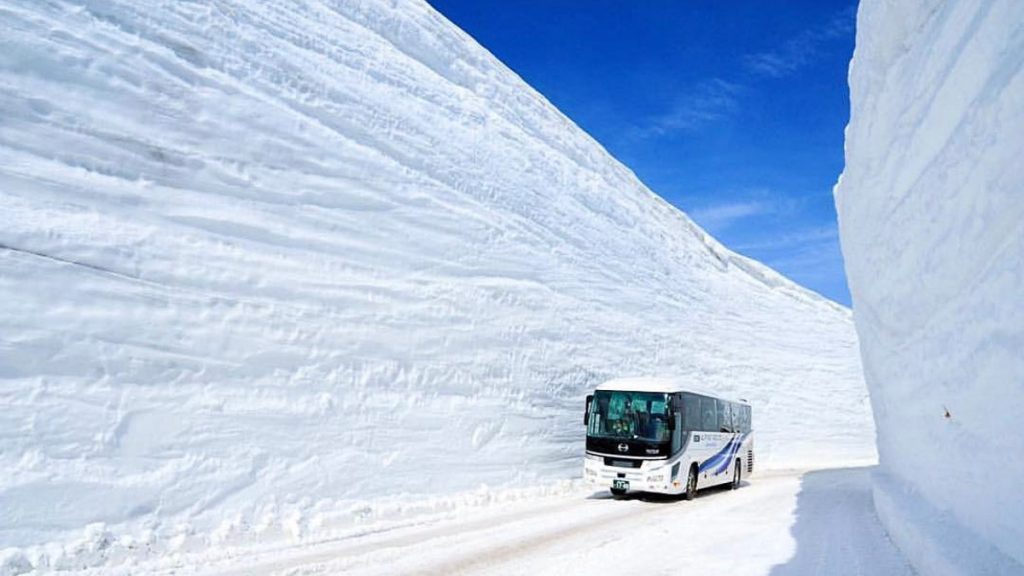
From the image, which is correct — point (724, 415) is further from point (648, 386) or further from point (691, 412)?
point (648, 386)

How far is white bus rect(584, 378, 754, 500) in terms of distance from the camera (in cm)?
1433

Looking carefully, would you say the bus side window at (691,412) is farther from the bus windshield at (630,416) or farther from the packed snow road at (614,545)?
the packed snow road at (614,545)

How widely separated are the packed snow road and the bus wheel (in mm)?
1657

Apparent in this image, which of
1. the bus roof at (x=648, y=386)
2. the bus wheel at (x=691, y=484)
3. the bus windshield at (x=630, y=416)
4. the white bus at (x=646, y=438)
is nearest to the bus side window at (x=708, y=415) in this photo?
the white bus at (x=646, y=438)

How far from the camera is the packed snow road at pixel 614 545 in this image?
7.39m

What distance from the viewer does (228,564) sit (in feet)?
26.3

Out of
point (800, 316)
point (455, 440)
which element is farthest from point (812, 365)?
point (455, 440)

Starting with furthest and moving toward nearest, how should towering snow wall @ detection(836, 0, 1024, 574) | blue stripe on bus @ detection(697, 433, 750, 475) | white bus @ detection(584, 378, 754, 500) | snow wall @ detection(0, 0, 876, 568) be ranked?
blue stripe on bus @ detection(697, 433, 750, 475)
white bus @ detection(584, 378, 754, 500)
snow wall @ detection(0, 0, 876, 568)
towering snow wall @ detection(836, 0, 1024, 574)

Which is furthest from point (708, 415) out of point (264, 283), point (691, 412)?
point (264, 283)

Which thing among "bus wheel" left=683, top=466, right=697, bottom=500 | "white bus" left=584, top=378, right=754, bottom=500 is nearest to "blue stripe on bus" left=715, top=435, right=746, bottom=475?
"white bus" left=584, top=378, right=754, bottom=500

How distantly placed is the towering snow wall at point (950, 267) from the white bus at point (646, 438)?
3.91m

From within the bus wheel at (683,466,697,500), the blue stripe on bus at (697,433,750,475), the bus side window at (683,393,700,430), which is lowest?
the bus wheel at (683,466,697,500)

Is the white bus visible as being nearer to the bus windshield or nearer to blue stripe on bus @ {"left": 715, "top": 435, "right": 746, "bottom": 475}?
the bus windshield

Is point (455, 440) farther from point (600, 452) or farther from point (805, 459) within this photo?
point (805, 459)
